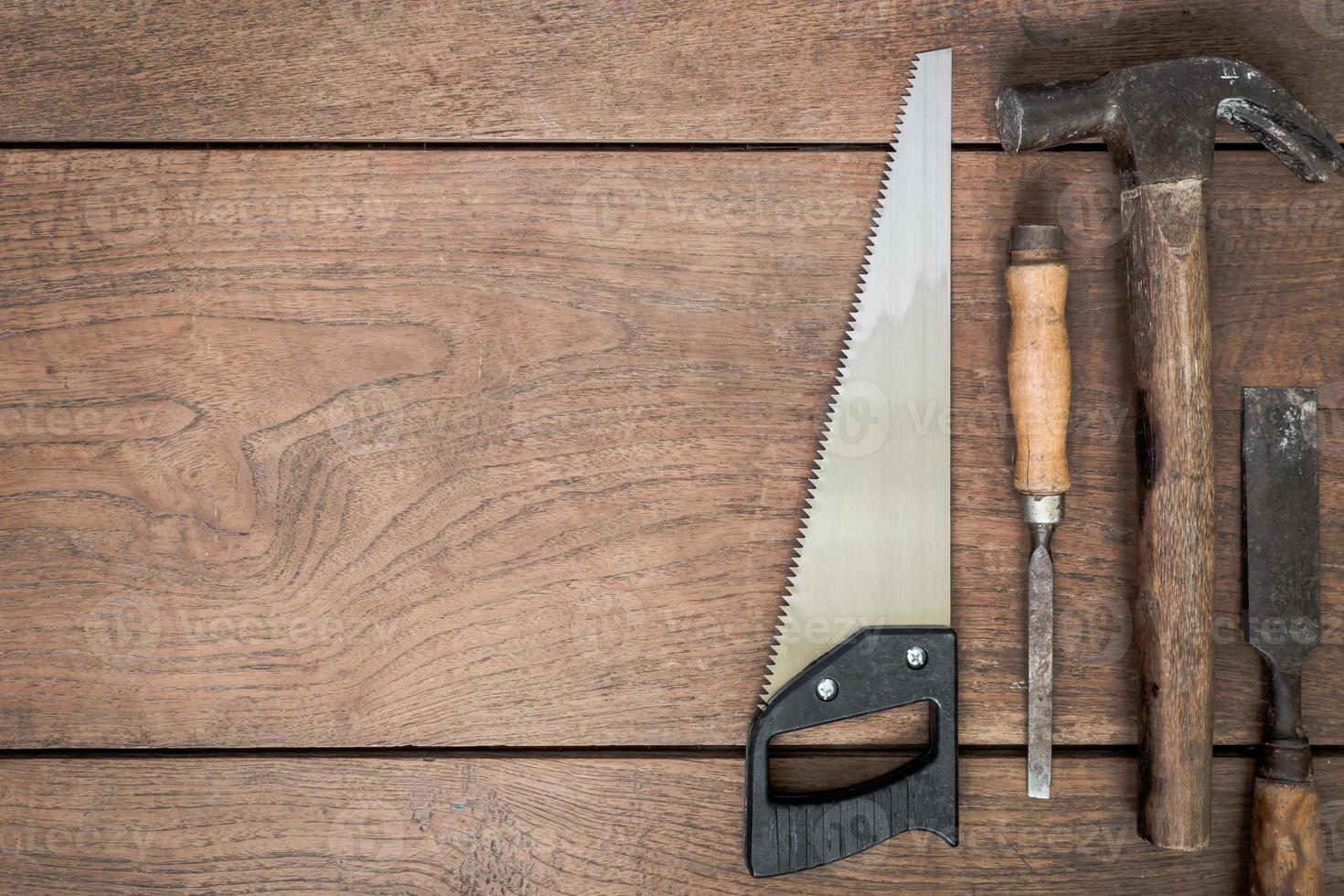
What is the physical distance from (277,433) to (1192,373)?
828 mm

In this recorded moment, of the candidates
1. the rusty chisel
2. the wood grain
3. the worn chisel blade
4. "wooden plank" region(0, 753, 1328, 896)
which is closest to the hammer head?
the wood grain

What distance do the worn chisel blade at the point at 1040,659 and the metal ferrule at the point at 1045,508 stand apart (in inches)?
0.7

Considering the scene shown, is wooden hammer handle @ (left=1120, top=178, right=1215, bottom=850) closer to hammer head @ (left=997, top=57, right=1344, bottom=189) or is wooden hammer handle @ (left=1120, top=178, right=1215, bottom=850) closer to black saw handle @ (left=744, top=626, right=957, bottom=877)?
hammer head @ (left=997, top=57, right=1344, bottom=189)

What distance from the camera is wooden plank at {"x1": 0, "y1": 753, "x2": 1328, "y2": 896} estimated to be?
89 centimetres

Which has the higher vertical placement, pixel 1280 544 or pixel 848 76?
pixel 848 76

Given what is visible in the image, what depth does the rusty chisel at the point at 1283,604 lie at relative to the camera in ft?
2.71

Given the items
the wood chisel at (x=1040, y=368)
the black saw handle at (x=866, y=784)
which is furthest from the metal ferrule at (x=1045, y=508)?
the black saw handle at (x=866, y=784)

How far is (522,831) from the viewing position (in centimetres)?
89

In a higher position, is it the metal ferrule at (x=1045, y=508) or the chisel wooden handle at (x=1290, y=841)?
the metal ferrule at (x=1045, y=508)

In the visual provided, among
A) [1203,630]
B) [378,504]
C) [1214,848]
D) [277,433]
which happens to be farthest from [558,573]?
[1214,848]

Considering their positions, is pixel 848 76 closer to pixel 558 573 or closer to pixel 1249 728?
pixel 558 573

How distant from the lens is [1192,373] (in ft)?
2.63

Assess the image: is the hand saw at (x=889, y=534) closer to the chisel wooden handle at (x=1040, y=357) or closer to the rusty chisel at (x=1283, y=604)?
the chisel wooden handle at (x=1040, y=357)

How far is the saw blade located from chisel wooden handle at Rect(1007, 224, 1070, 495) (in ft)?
0.23
